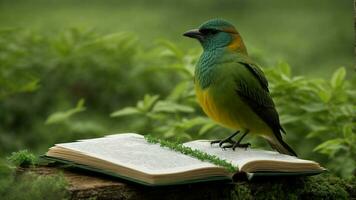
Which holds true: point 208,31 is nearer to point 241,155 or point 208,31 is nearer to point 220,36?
point 220,36

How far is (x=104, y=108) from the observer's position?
549 cm

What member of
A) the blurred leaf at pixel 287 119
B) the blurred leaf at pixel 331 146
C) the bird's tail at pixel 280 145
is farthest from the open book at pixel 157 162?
the blurred leaf at pixel 287 119

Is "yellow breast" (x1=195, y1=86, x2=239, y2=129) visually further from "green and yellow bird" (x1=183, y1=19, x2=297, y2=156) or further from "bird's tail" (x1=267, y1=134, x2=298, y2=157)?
"bird's tail" (x1=267, y1=134, x2=298, y2=157)

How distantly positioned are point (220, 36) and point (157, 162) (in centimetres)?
99

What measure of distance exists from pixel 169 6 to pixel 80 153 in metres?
8.49

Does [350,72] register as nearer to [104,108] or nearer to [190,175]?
[104,108]

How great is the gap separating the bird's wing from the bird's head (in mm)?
170

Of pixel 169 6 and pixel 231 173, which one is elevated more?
pixel 169 6

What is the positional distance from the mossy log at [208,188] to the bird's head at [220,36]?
0.80 metres

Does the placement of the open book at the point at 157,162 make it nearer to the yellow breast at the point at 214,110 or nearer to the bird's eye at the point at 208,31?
the yellow breast at the point at 214,110

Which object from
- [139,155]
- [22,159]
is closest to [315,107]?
[139,155]

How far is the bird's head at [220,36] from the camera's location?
12.2ft

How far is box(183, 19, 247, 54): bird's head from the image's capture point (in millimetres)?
3723

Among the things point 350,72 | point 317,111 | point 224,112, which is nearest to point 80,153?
point 224,112
